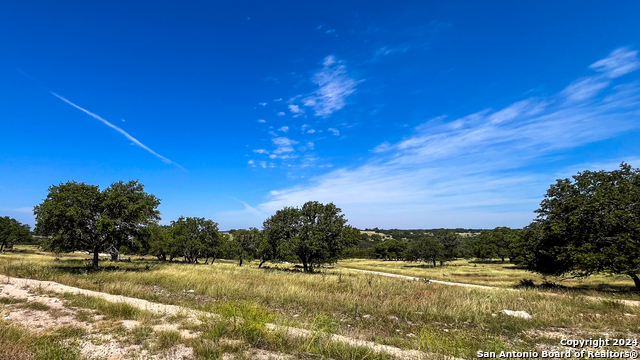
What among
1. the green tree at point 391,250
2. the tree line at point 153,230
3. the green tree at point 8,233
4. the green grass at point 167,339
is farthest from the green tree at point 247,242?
the green tree at point 391,250

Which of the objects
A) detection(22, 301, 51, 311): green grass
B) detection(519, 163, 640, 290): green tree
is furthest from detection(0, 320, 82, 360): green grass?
detection(519, 163, 640, 290): green tree

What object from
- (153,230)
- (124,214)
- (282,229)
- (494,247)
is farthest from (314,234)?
(494,247)

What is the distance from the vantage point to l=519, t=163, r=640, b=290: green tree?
2040 centimetres

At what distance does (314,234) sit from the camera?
34625 millimetres

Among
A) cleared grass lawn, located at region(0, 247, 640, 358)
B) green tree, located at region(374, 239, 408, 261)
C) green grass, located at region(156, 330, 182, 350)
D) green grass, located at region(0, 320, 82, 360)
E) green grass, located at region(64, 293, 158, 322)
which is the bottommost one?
green tree, located at region(374, 239, 408, 261)

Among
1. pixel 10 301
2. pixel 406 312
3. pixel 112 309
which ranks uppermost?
pixel 112 309

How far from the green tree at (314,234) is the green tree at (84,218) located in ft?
53.8

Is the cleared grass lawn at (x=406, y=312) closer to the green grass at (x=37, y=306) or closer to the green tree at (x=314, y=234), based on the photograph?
the green grass at (x=37, y=306)

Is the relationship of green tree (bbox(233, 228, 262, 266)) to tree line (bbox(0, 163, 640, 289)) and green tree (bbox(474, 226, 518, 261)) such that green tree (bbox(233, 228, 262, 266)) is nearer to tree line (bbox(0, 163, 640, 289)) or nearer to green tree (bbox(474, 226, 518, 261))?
tree line (bbox(0, 163, 640, 289))

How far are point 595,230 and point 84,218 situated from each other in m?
42.3

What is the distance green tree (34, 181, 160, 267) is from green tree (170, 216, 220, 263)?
807 inches

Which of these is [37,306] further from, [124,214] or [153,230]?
[153,230]

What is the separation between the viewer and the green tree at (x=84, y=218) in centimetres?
2288

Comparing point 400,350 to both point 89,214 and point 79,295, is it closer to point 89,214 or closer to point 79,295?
point 79,295
